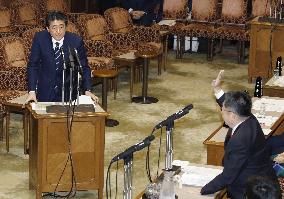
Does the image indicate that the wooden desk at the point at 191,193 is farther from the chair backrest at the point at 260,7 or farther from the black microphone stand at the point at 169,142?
the chair backrest at the point at 260,7

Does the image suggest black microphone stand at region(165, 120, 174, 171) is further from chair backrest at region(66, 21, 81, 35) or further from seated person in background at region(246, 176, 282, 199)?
chair backrest at region(66, 21, 81, 35)

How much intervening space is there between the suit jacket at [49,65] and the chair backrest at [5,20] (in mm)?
5200

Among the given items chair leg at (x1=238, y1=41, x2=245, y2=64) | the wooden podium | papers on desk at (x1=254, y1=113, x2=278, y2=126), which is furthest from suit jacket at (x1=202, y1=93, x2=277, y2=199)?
chair leg at (x1=238, y1=41, x2=245, y2=64)

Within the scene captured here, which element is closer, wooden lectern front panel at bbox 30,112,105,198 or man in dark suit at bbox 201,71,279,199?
man in dark suit at bbox 201,71,279,199

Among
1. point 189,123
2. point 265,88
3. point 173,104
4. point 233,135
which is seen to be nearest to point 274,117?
point 265,88

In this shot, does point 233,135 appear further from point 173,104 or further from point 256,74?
point 256,74

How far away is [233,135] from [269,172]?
472 millimetres

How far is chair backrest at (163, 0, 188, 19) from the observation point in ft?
49.4

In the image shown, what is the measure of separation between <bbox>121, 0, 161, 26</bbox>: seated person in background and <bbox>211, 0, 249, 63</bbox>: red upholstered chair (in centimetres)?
134

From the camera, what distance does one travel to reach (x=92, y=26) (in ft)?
40.7

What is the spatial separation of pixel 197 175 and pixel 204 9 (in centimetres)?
940

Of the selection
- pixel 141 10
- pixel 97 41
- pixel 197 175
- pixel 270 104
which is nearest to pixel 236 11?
pixel 141 10

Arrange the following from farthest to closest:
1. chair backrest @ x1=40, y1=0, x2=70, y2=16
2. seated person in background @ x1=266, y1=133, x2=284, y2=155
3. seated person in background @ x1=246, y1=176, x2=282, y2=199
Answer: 1. chair backrest @ x1=40, y1=0, x2=70, y2=16
2. seated person in background @ x1=266, y1=133, x2=284, y2=155
3. seated person in background @ x1=246, y1=176, x2=282, y2=199

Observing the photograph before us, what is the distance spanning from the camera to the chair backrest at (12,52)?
990 cm
